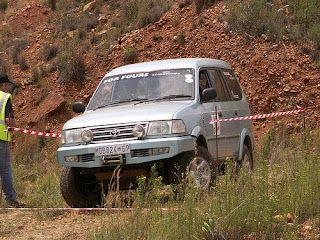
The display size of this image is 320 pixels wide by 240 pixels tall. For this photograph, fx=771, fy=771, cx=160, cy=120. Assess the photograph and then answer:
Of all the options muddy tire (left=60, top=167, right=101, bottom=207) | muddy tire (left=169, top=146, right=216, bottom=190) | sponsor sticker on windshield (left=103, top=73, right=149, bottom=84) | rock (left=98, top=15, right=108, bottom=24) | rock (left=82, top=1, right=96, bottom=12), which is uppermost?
rock (left=82, top=1, right=96, bottom=12)

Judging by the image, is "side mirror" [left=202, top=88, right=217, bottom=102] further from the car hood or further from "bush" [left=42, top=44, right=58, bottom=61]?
"bush" [left=42, top=44, right=58, bottom=61]

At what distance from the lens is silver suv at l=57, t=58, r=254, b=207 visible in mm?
9086

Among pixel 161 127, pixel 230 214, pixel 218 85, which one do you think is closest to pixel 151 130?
pixel 161 127

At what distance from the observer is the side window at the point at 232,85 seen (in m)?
11.7

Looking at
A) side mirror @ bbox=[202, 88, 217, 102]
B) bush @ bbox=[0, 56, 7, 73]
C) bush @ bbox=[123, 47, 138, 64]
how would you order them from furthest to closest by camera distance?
1. bush @ bbox=[0, 56, 7, 73]
2. bush @ bbox=[123, 47, 138, 64]
3. side mirror @ bbox=[202, 88, 217, 102]

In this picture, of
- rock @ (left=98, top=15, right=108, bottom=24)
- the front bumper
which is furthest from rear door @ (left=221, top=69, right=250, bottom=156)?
rock @ (left=98, top=15, right=108, bottom=24)

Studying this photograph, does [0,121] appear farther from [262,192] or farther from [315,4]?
[315,4]

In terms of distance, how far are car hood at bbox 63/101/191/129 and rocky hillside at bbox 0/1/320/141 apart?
9.46 meters

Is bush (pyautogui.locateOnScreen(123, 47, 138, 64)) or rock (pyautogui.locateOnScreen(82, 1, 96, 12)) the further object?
rock (pyautogui.locateOnScreen(82, 1, 96, 12))

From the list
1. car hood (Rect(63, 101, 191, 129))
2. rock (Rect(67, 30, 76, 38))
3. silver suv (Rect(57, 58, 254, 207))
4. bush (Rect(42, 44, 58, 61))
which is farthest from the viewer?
rock (Rect(67, 30, 76, 38))

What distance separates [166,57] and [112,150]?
13.0m

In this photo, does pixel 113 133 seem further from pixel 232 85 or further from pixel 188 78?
pixel 232 85

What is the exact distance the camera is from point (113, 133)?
9258 millimetres

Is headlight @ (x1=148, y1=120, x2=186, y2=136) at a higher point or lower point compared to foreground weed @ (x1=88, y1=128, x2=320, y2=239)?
higher
